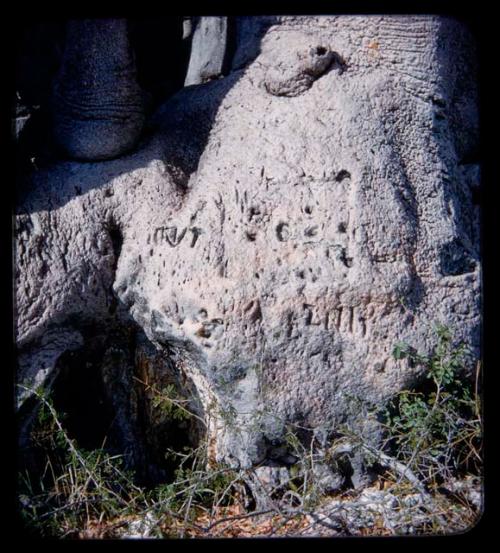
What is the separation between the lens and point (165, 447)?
2.89m

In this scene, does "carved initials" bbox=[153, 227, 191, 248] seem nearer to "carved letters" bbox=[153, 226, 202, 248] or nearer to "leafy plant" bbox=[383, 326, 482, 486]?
"carved letters" bbox=[153, 226, 202, 248]

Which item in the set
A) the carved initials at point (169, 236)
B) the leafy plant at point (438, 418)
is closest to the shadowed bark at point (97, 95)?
the carved initials at point (169, 236)

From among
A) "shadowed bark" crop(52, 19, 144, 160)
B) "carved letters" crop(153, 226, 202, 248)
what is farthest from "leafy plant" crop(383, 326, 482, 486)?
"shadowed bark" crop(52, 19, 144, 160)

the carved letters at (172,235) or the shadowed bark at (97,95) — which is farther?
the shadowed bark at (97,95)

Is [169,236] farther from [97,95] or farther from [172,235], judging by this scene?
[97,95]

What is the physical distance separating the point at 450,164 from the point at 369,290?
0.70 metres

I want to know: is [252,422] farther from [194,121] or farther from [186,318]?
[194,121]

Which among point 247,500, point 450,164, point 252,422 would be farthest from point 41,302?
point 450,164

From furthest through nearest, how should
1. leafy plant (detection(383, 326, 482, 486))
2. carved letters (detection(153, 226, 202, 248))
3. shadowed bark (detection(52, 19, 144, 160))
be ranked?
shadowed bark (detection(52, 19, 144, 160)) < carved letters (detection(153, 226, 202, 248)) < leafy plant (detection(383, 326, 482, 486))

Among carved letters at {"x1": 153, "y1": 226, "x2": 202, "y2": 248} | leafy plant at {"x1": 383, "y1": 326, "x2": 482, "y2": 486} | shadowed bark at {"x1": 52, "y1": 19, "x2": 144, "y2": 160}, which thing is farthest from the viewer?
shadowed bark at {"x1": 52, "y1": 19, "x2": 144, "y2": 160}

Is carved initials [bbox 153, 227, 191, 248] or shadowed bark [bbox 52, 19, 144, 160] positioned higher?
shadowed bark [bbox 52, 19, 144, 160]

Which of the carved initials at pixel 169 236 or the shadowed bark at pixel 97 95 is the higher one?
the shadowed bark at pixel 97 95

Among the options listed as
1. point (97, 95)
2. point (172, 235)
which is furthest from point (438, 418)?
point (97, 95)

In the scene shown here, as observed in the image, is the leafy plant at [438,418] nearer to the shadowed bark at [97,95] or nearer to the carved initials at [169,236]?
the carved initials at [169,236]
